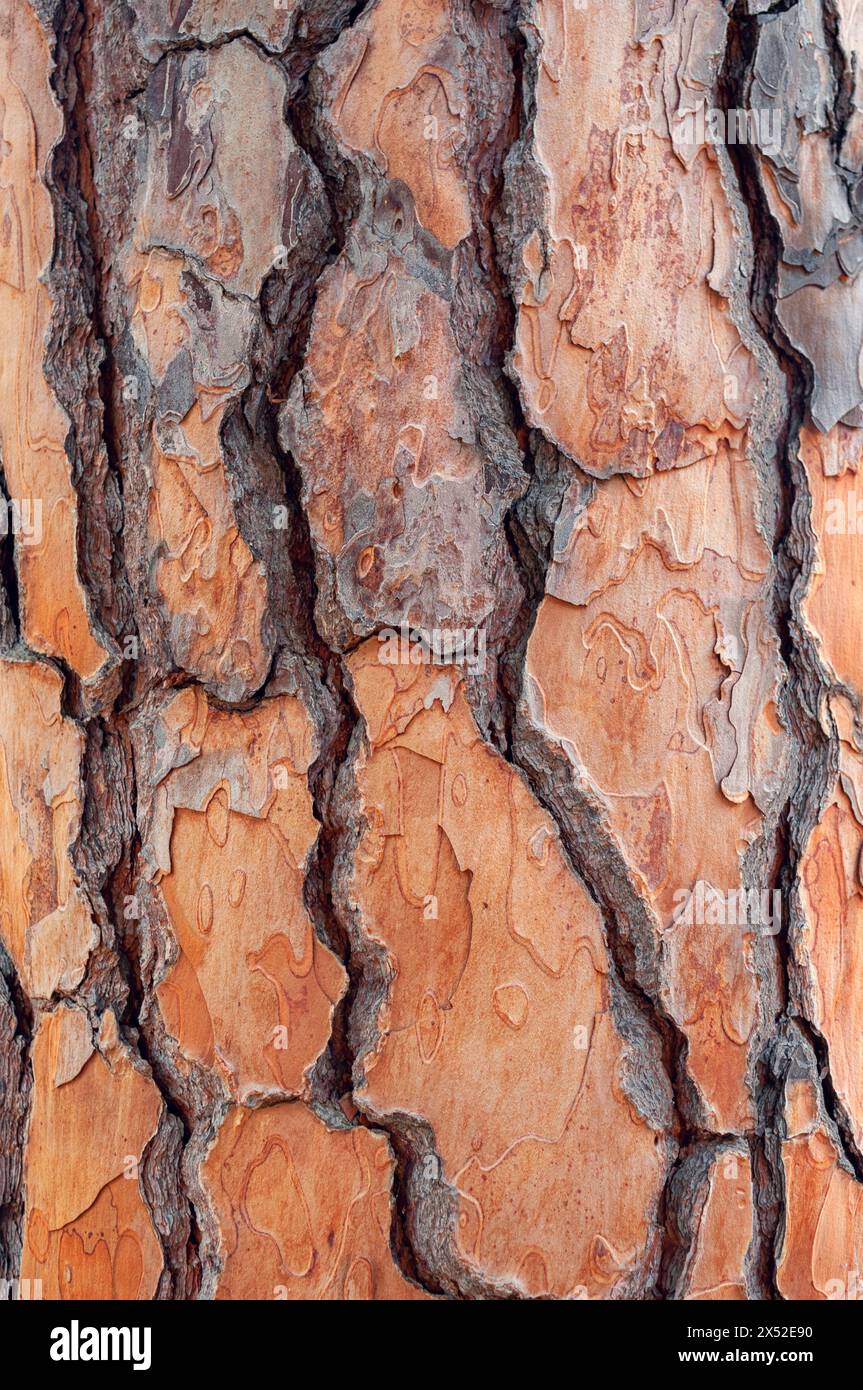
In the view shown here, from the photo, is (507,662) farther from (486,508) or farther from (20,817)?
(20,817)

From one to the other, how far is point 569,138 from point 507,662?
1.20ft

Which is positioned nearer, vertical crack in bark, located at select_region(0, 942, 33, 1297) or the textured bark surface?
the textured bark surface

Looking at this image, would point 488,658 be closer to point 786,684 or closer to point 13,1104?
point 786,684

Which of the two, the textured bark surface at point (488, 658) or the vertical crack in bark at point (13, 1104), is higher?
Result: the textured bark surface at point (488, 658)

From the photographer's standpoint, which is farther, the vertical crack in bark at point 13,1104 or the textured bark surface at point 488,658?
the vertical crack in bark at point 13,1104

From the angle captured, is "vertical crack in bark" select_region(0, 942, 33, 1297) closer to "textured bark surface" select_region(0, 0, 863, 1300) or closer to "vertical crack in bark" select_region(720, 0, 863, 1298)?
"textured bark surface" select_region(0, 0, 863, 1300)

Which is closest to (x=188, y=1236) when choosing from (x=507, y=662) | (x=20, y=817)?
(x=20, y=817)

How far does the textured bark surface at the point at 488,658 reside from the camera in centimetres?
76

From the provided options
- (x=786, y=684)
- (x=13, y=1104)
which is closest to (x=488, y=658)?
(x=786, y=684)

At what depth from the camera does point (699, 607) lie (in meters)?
0.78

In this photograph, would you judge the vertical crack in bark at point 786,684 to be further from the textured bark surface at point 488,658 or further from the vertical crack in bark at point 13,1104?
the vertical crack in bark at point 13,1104

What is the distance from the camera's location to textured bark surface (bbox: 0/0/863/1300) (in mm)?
759

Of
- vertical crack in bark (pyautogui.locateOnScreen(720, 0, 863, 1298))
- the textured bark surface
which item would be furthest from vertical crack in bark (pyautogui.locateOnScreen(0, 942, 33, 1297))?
vertical crack in bark (pyautogui.locateOnScreen(720, 0, 863, 1298))

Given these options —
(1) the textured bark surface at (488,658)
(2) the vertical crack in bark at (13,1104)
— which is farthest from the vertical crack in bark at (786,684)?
(2) the vertical crack in bark at (13,1104)
